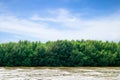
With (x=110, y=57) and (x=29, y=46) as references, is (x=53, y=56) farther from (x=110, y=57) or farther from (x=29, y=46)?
(x=110, y=57)

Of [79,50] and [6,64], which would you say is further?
[79,50]

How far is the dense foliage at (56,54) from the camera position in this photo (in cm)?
1553

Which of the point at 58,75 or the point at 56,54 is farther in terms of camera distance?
the point at 56,54

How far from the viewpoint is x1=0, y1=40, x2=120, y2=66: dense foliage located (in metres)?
15.5

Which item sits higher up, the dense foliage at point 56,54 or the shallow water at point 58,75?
the dense foliage at point 56,54

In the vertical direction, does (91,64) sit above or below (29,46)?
below

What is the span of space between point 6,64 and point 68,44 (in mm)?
4017

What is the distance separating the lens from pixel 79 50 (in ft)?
54.0

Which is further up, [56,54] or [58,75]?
[56,54]

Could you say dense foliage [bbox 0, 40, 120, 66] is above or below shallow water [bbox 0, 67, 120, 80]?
above

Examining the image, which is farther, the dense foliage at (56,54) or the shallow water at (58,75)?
the dense foliage at (56,54)

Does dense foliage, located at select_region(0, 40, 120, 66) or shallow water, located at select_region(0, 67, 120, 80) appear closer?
shallow water, located at select_region(0, 67, 120, 80)

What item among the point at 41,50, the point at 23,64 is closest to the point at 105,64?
the point at 41,50

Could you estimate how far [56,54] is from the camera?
15.7 meters
